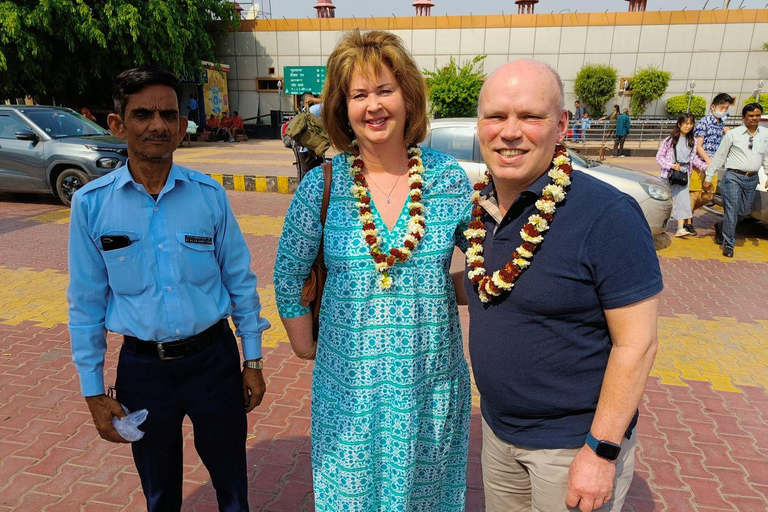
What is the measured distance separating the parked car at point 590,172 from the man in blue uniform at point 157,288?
545 cm

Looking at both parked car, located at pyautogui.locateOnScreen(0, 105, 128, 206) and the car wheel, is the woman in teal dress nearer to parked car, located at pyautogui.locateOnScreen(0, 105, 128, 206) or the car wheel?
parked car, located at pyautogui.locateOnScreen(0, 105, 128, 206)

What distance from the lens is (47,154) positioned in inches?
373

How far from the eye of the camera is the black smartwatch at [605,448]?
1.54 m

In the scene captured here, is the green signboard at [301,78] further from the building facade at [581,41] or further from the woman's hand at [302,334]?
the woman's hand at [302,334]

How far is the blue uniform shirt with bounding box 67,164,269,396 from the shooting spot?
75.7 inches

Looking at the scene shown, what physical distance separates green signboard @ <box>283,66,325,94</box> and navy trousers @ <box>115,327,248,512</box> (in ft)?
85.9

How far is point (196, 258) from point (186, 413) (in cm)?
66

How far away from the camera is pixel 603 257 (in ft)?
4.83

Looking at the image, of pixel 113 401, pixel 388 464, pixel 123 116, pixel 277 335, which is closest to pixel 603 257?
pixel 388 464

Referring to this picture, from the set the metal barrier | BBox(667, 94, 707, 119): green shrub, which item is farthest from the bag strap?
BBox(667, 94, 707, 119): green shrub

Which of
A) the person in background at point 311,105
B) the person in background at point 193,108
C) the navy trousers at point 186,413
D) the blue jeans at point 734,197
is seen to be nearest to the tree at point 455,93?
the person in background at point 311,105

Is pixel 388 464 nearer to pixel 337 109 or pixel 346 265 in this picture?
pixel 346 265

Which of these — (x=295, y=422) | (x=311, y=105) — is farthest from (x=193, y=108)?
(x=295, y=422)

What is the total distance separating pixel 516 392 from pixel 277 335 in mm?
3552
